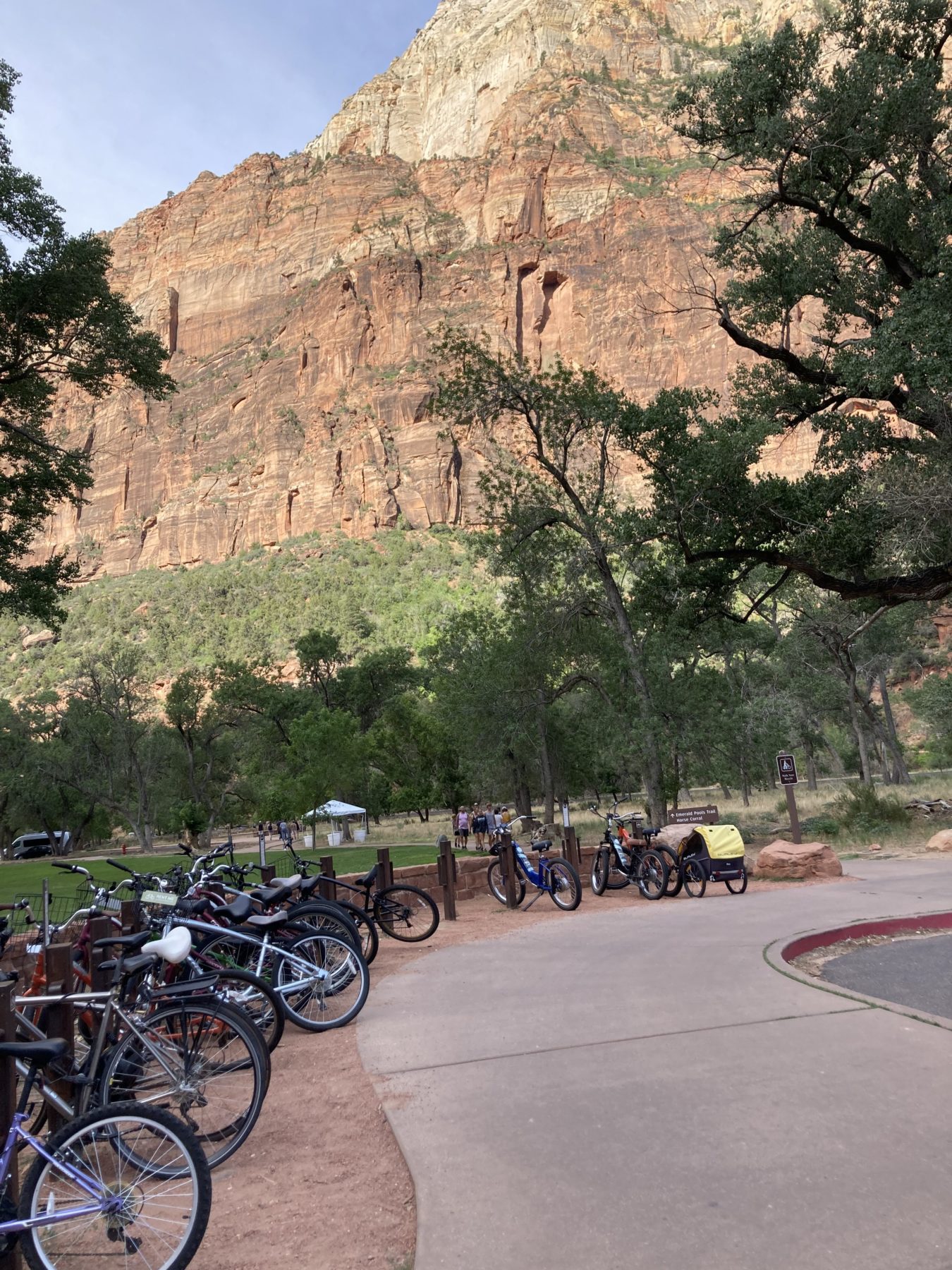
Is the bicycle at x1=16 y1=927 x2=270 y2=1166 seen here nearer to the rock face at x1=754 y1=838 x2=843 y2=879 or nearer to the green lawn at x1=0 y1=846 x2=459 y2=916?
the rock face at x1=754 y1=838 x2=843 y2=879

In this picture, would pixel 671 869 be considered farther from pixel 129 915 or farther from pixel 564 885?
pixel 129 915

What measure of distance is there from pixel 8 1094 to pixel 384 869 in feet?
23.1

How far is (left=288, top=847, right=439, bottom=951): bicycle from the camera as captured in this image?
9070 millimetres

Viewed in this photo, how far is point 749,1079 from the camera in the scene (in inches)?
164

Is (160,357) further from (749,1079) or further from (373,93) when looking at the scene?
(373,93)

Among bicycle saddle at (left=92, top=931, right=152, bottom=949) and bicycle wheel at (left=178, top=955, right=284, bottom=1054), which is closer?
bicycle saddle at (left=92, top=931, right=152, bottom=949)

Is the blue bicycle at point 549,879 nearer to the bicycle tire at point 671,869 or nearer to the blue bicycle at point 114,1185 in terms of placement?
the bicycle tire at point 671,869

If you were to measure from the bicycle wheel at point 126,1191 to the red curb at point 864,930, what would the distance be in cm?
574

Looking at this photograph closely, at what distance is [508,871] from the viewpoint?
37.9 feet

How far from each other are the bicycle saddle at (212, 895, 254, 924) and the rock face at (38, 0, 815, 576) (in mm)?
96107

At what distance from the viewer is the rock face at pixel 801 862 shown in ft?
43.1

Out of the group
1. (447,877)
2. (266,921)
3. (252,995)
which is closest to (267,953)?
(266,921)

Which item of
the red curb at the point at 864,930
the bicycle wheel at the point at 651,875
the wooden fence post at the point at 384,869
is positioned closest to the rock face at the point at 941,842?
the bicycle wheel at the point at 651,875

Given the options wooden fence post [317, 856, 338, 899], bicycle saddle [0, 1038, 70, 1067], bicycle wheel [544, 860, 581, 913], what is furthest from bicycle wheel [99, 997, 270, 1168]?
bicycle wheel [544, 860, 581, 913]
